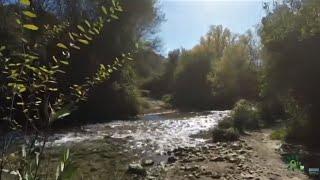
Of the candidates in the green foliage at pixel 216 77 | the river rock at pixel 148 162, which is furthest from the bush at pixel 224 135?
the green foliage at pixel 216 77

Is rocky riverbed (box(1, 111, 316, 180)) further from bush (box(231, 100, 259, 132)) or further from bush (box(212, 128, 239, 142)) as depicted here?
bush (box(231, 100, 259, 132))

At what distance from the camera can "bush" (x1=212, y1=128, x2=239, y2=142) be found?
2030 cm

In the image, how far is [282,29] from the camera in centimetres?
1791

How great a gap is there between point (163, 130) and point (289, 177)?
38.4 ft

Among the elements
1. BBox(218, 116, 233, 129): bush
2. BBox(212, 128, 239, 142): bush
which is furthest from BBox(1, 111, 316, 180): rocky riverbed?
BBox(218, 116, 233, 129): bush

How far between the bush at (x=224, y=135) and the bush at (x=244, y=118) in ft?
7.24

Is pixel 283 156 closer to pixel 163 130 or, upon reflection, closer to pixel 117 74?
pixel 163 130

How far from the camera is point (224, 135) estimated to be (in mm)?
20391

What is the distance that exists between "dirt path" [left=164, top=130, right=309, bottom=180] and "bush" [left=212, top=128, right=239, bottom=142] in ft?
2.96

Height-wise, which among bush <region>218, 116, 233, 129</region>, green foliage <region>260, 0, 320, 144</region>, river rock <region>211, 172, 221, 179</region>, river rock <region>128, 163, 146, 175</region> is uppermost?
green foliage <region>260, 0, 320, 144</region>

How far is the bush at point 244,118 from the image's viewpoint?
77.4ft

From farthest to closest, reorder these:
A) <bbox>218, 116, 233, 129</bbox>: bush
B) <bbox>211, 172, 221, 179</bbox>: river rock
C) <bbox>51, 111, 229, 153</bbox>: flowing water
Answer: <bbox>218, 116, 233, 129</bbox>: bush
<bbox>51, 111, 229, 153</bbox>: flowing water
<bbox>211, 172, 221, 179</bbox>: river rock

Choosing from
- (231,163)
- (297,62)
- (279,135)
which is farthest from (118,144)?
(297,62)

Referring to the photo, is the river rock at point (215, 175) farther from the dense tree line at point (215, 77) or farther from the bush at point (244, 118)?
the dense tree line at point (215, 77)
